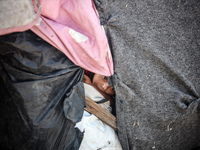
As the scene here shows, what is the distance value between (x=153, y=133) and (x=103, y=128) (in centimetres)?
36

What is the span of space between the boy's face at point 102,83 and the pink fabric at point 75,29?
1.64 feet

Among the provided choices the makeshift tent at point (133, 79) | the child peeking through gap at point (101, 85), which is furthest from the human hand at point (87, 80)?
the makeshift tent at point (133, 79)

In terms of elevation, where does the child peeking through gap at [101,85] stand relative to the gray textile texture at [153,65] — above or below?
below

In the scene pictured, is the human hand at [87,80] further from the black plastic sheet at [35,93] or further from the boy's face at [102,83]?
the black plastic sheet at [35,93]

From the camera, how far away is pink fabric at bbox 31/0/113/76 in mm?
775

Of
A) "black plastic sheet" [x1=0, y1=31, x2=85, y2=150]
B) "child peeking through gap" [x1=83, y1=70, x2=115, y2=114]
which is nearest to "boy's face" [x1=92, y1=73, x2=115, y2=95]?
"child peeking through gap" [x1=83, y1=70, x2=115, y2=114]

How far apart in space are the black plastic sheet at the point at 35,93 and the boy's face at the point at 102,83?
449mm

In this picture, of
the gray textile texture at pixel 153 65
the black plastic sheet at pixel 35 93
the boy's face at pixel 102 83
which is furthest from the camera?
the boy's face at pixel 102 83

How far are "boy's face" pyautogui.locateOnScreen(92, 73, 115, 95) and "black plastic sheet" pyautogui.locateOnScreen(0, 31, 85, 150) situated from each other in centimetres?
45

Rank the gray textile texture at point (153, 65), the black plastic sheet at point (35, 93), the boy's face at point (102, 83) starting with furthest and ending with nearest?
the boy's face at point (102, 83), the gray textile texture at point (153, 65), the black plastic sheet at point (35, 93)

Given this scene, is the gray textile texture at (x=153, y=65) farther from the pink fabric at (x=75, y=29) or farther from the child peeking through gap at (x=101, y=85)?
the child peeking through gap at (x=101, y=85)

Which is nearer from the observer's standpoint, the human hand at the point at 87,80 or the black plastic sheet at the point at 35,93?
the black plastic sheet at the point at 35,93

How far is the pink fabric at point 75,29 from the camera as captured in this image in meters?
A: 0.78

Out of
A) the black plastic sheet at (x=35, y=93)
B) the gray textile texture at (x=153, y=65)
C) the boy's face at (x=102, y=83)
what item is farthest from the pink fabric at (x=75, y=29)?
the boy's face at (x=102, y=83)
